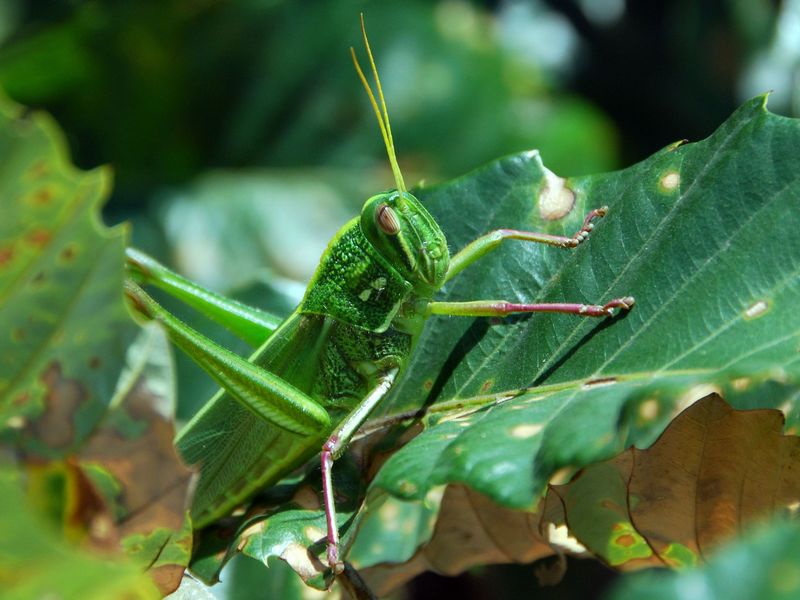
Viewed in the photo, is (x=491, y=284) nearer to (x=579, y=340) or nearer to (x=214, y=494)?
(x=579, y=340)

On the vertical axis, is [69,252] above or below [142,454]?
above

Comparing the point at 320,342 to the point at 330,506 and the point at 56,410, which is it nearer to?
the point at 330,506

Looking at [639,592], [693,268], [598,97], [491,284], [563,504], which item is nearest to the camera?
[639,592]

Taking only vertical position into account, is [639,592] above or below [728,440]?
above

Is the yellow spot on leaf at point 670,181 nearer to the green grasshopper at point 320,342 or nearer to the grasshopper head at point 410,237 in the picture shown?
the green grasshopper at point 320,342

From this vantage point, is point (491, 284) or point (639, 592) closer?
point (639, 592)

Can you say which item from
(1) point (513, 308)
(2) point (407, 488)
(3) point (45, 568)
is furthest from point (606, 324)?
(3) point (45, 568)

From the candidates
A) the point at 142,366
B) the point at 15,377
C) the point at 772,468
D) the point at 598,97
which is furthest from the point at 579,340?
the point at 598,97

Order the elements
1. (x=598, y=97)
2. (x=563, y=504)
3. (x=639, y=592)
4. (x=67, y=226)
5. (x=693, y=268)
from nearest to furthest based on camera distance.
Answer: (x=639, y=592), (x=67, y=226), (x=693, y=268), (x=563, y=504), (x=598, y=97)
